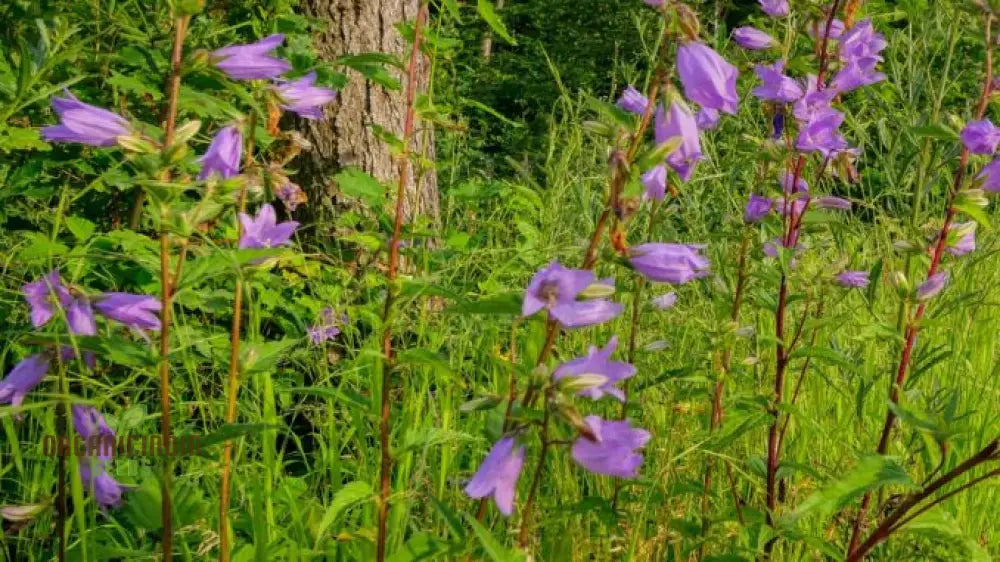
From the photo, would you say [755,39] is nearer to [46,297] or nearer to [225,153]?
[225,153]

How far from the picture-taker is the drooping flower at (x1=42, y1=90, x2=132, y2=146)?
113 cm

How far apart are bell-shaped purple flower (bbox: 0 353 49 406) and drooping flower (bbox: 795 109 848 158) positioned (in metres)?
1.35

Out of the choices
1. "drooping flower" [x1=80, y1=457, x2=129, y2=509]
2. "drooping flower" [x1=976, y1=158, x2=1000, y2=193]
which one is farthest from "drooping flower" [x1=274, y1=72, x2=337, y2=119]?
"drooping flower" [x1=976, y1=158, x2=1000, y2=193]

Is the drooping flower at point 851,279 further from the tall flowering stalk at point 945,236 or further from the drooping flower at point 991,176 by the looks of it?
the drooping flower at point 991,176

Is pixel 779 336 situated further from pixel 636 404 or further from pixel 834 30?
pixel 834 30

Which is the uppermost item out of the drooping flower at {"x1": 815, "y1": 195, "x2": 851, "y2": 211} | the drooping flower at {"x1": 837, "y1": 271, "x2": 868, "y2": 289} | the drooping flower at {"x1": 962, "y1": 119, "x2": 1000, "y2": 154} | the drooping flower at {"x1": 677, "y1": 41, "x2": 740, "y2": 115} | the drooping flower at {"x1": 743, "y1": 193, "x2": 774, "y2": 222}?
the drooping flower at {"x1": 677, "y1": 41, "x2": 740, "y2": 115}

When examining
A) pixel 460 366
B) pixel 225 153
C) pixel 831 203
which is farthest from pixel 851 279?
pixel 225 153

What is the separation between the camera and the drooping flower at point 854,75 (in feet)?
5.92

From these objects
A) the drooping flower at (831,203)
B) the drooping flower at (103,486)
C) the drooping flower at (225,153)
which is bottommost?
the drooping flower at (103,486)

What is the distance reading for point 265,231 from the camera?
4.98 feet

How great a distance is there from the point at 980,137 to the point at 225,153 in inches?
49.6

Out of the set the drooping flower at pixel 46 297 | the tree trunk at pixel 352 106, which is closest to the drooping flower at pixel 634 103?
the drooping flower at pixel 46 297

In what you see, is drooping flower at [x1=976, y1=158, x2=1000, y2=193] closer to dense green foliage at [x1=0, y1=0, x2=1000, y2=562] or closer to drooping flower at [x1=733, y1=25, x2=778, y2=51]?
dense green foliage at [x1=0, y1=0, x2=1000, y2=562]

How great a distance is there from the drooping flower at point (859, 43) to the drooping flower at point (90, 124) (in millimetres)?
1337
